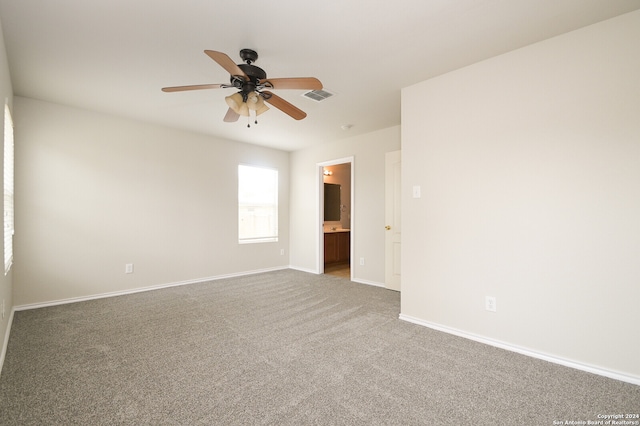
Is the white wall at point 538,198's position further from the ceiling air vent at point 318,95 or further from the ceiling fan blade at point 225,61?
the ceiling fan blade at point 225,61

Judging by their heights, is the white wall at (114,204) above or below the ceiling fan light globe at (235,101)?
below

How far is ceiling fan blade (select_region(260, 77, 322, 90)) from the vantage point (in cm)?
220

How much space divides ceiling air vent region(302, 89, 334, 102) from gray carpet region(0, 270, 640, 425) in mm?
2488

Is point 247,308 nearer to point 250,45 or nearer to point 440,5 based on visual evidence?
point 250,45

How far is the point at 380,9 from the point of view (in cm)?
196

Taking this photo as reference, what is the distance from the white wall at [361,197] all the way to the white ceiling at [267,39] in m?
1.40

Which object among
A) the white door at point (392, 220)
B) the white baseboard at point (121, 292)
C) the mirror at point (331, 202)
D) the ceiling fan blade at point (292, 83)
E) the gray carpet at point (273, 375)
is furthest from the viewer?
the mirror at point (331, 202)

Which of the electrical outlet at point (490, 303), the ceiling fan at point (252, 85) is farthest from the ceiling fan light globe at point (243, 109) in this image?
the electrical outlet at point (490, 303)

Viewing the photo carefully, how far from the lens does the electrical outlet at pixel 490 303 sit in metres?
2.53

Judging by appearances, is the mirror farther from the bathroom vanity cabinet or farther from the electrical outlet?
the electrical outlet

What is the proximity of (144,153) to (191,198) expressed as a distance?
93cm

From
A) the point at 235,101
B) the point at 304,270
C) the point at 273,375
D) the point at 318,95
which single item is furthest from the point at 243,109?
the point at 304,270

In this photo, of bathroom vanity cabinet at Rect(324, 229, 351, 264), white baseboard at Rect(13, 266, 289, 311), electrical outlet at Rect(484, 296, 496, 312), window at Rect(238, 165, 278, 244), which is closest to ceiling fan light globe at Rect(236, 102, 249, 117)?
electrical outlet at Rect(484, 296, 496, 312)

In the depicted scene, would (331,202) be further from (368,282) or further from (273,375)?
(273,375)
